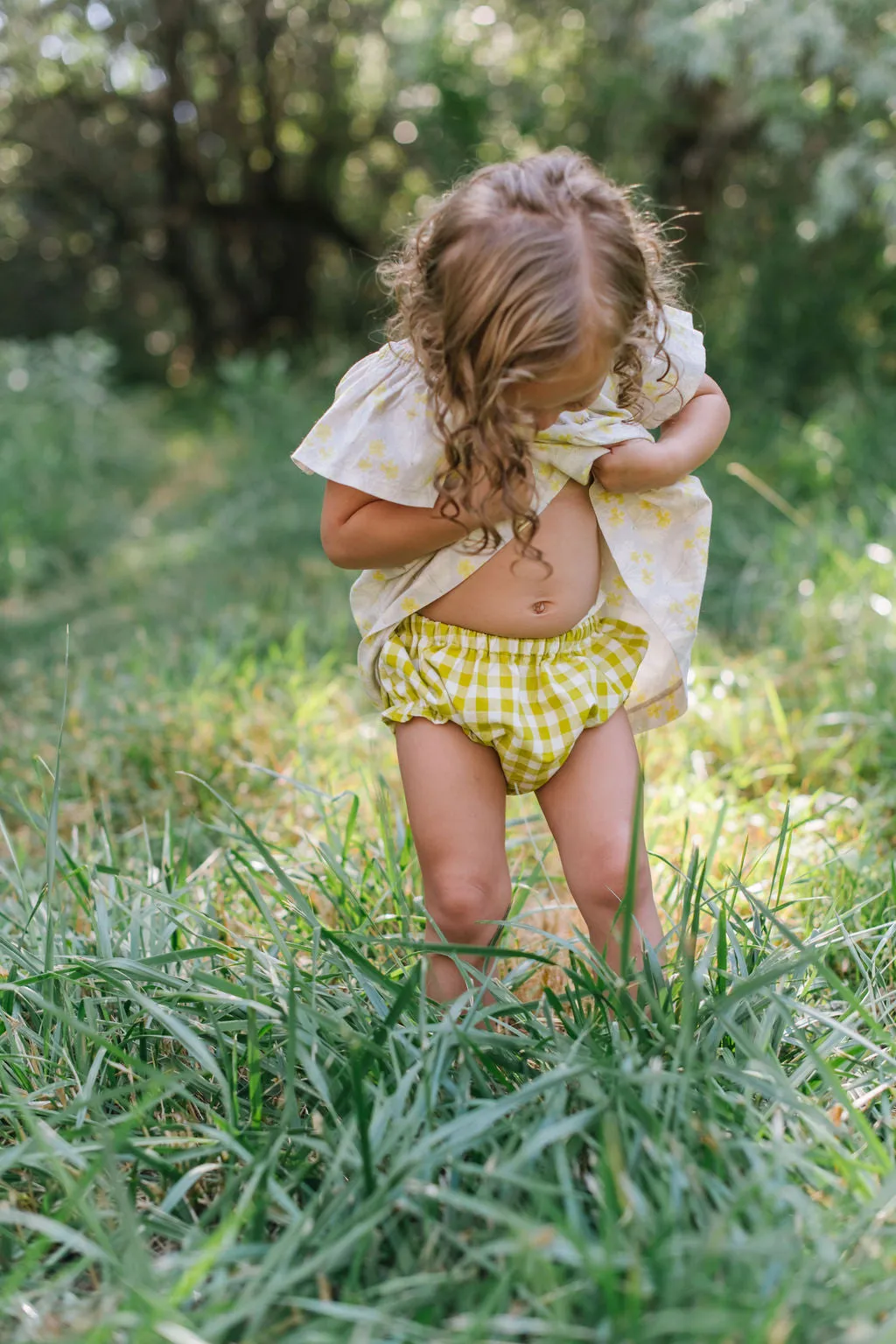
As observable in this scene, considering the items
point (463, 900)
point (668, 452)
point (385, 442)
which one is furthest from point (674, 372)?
point (463, 900)

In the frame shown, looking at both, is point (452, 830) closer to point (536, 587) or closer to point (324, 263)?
point (536, 587)

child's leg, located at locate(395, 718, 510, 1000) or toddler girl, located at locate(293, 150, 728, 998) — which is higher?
toddler girl, located at locate(293, 150, 728, 998)

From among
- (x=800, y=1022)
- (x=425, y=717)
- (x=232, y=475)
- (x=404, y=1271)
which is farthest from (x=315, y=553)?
(x=404, y=1271)

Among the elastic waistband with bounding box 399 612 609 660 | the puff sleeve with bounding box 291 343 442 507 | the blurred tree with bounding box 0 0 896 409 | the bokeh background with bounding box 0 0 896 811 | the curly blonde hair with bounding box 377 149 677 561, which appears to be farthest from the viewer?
the blurred tree with bounding box 0 0 896 409

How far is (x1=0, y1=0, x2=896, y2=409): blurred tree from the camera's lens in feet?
14.6

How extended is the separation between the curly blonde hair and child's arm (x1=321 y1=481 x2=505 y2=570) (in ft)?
0.11

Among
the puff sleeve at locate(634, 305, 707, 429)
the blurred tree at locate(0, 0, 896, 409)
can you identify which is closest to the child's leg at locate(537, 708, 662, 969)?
the puff sleeve at locate(634, 305, 707, 429)

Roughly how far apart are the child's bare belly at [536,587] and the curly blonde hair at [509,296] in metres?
0.10

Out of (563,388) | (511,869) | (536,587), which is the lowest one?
(511,869)

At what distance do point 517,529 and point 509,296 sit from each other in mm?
273

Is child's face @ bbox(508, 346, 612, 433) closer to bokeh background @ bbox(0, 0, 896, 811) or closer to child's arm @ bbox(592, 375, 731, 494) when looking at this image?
child's arm @ bbox(592, 375, 731, 494)

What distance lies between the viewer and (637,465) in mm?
1519

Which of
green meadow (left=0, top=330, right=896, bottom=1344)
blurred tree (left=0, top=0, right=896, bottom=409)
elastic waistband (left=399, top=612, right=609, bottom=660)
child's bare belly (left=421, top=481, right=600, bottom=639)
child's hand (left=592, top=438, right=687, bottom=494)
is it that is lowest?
green meadow (left=0, top=330, right=896, bottom=1344)

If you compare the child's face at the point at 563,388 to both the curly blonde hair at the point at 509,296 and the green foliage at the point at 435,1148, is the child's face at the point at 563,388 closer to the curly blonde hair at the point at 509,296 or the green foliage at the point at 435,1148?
the curly blonde hair at the point at 509,296
